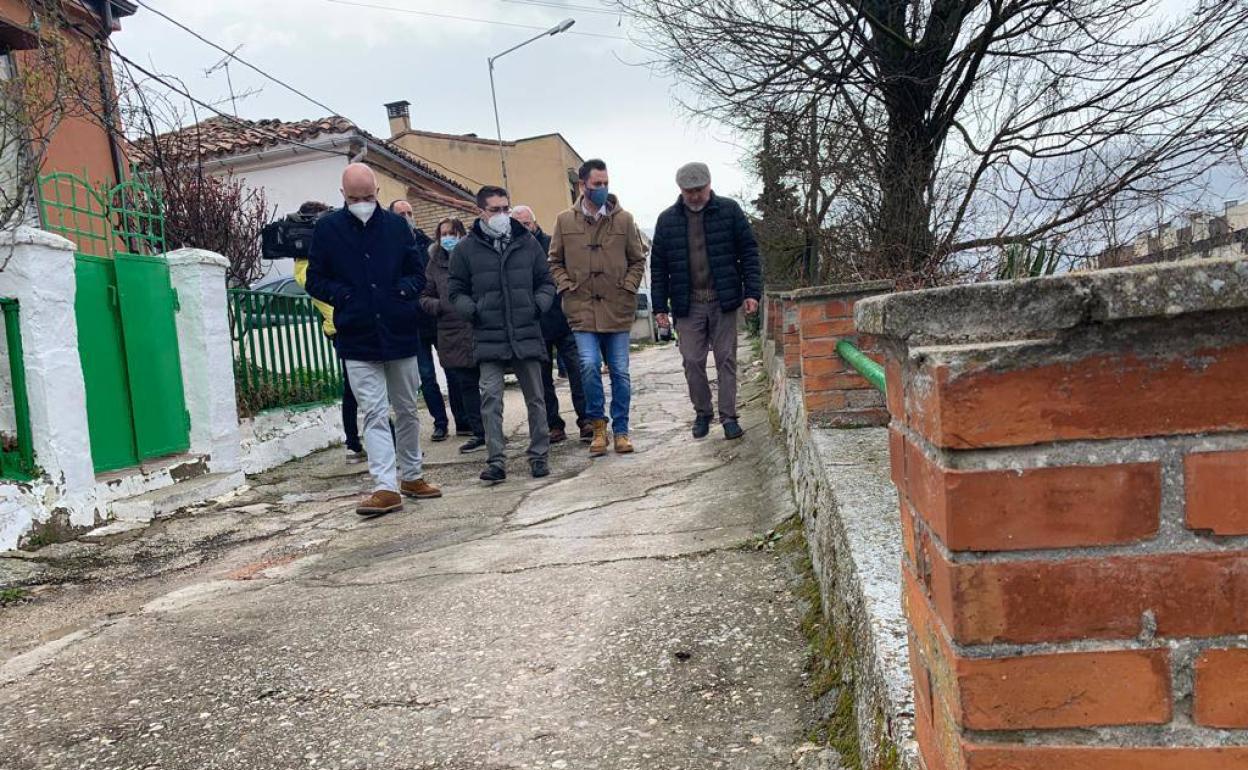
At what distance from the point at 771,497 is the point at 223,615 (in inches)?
91.1

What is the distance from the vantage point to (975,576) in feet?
2.96

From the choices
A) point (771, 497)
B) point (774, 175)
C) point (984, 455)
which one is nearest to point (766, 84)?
point (774, 175)

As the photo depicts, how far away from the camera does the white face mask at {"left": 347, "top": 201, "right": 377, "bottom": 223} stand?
4691 mm

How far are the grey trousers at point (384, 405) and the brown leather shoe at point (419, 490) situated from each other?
0.71 feet

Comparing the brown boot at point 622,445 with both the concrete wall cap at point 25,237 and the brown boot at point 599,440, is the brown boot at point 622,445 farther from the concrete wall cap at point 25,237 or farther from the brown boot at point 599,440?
the concrete wall cap at point 25,237

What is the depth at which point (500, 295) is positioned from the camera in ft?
17.0

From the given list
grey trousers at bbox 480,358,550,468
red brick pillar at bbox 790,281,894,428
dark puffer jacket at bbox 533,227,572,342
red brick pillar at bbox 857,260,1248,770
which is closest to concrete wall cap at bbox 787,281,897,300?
red brick pillar at bbox 790,281,894,428

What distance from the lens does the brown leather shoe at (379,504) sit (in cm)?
473

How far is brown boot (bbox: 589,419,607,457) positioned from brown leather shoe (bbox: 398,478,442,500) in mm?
1139

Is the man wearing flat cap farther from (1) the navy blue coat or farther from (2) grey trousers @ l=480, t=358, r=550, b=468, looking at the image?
(1) the navy blue coat

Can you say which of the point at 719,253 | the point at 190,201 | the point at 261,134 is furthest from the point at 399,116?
the point at 719,253

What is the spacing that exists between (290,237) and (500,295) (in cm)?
208

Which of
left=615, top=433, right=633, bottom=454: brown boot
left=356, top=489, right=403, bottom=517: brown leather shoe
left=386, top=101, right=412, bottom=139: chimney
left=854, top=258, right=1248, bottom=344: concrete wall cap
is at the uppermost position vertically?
left=386, top=101, right=412, bottom=139: chimney

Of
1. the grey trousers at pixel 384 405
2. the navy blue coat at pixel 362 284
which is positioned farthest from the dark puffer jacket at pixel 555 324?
the navy blue coat at pixel 362 284
